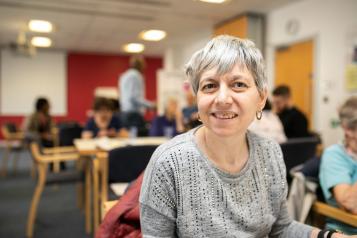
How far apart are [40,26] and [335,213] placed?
6162mm

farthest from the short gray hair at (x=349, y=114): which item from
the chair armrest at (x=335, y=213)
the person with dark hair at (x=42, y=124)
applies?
the person with dark hair at (x=42, y=124)

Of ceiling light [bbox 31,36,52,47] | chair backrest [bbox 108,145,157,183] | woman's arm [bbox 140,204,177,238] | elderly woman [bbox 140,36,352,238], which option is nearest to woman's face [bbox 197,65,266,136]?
elderly woman [bbox 140,36,352,238]

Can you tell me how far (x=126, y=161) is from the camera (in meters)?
1.99

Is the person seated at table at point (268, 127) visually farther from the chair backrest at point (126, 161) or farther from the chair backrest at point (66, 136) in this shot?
the chair backrest at point (66, 136)

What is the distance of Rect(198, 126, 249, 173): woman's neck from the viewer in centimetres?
102

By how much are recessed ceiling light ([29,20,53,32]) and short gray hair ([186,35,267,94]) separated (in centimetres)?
570

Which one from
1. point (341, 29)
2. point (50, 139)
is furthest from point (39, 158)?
point (341, 29)

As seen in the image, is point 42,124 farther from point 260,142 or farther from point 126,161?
point 260,142

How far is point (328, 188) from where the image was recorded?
1443 mm

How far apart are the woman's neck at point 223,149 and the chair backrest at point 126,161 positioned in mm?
1002

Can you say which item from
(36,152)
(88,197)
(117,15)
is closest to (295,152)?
(88,197)

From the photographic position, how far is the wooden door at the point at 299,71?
15.9 feet

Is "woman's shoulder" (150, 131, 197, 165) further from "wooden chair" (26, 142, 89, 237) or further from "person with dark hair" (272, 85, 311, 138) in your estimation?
"person with dark hair" (272, 85, 311, 138)

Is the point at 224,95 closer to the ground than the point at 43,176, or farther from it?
farther from it
